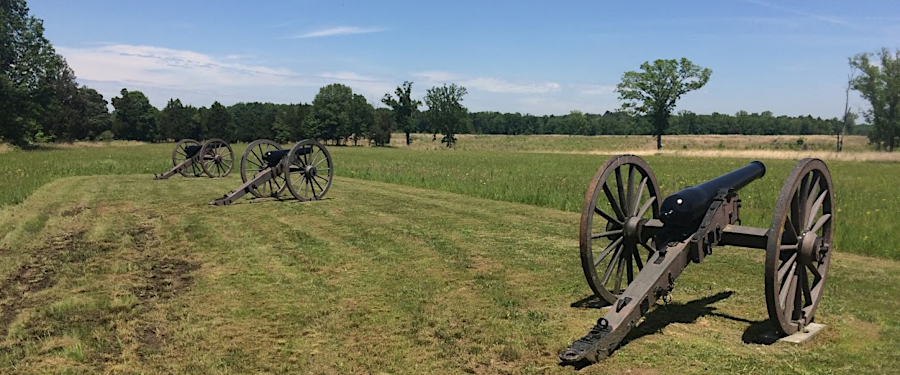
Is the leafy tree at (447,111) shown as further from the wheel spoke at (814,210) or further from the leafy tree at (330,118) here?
the wheel spoke at (814,210)

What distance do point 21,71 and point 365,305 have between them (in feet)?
183

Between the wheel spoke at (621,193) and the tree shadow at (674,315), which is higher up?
the wheel spoke at (621,193)

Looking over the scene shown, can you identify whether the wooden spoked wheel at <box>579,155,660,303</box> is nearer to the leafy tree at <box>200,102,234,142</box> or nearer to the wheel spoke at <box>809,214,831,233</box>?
the wheel spoke at <box>809,214,831,233</box>

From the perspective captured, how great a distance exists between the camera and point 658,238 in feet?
16.0

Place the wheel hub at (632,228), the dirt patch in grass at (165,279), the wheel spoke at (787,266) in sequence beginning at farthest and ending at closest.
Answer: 1. the dirt patch in grass at (165,279)
2. the wheel hub at (632,228)
3. the wheel spoke at (787,266)

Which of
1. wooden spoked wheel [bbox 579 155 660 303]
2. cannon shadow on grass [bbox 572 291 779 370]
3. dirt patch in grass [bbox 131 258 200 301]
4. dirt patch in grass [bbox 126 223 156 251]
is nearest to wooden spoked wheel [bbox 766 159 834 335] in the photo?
cannon shadow on grass [bbox 572 291 779 370]

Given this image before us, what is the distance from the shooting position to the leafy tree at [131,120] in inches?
3342

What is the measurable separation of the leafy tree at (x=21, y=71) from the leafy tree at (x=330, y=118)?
119ft

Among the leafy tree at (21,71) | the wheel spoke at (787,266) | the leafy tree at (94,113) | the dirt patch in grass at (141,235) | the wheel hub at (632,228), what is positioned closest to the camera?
the wheel spoke at (787,266)

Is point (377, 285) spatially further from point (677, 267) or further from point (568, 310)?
point (677, 267)

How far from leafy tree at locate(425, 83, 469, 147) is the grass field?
240ft

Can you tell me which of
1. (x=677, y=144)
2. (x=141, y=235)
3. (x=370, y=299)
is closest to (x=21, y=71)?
(x=141, y=235)

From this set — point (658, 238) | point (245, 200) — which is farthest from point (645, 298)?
point (245, 200)

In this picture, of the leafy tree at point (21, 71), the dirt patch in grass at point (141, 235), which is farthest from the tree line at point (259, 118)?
the dirt patch in grass at point (141, 235)
